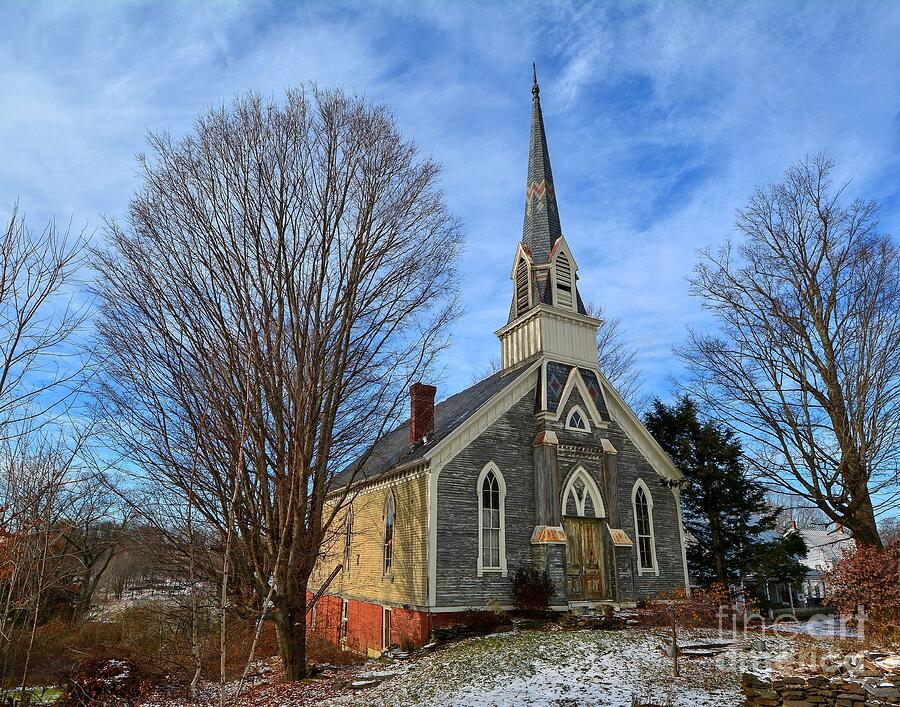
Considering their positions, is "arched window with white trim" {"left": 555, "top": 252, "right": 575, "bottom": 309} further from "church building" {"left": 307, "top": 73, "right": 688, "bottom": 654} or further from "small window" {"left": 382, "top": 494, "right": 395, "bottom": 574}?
"small window" {"left": 382, "top": 494, "right": 395, "bottom": 574}

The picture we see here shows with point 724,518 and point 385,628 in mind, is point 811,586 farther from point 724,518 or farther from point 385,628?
point 385,628

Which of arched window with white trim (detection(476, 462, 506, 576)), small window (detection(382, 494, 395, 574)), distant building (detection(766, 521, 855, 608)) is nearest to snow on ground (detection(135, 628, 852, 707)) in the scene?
arched window with white trim (detection(476, 462, 506, 576))

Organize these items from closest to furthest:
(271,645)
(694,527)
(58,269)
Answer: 1. (58,269)
2. (271,645)
3. (694,527)

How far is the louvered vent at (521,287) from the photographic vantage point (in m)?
20.8

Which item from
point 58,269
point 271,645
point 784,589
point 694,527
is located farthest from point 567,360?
point 784,589

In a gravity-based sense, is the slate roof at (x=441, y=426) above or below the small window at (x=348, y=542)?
above

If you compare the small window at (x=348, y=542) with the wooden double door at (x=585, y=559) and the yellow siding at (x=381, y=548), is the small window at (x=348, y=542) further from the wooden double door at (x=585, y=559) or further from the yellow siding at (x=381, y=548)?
the wooden double door at (x=585, y=559)

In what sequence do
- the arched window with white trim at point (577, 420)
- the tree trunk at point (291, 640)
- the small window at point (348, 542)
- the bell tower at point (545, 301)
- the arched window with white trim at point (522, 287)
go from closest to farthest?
the tree trunk at point (291, 640) < the arched window with white trim at point (577, 420) < the bell tower at point (545, 301) < the arched window with white trim at point (522, 287) < the small window at point (348, 542)

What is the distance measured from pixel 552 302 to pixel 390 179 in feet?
26.2

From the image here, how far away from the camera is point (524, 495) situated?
57.7 ft

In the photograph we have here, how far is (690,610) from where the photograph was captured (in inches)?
480

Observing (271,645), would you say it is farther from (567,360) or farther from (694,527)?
(694,527)

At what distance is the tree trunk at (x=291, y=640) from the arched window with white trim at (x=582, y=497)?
8445 millimetres

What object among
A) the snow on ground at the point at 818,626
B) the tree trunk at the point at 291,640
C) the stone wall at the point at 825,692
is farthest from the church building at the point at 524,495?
the stone wall at the point at 825,692
